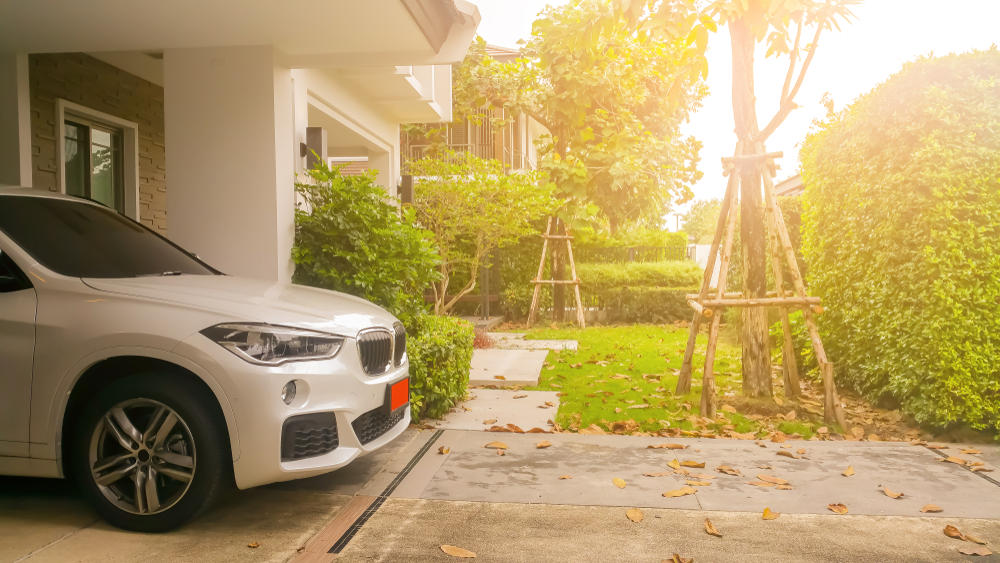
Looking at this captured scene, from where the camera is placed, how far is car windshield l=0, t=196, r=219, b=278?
3740 millimetres

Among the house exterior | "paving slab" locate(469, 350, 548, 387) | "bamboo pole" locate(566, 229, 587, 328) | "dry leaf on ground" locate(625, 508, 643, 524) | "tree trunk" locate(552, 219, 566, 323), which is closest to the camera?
"dry leaf on ground" locate(625, 508, 643, 524)

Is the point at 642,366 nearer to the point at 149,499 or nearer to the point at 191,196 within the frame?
the point at 191,196

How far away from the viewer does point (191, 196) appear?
6055 mm

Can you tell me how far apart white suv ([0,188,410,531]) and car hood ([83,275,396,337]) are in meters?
0.01

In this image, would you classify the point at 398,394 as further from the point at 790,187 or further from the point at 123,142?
the point at 790,187

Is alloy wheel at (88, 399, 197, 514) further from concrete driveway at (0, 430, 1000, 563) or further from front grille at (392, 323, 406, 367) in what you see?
front grille at (392, 323, 406, 367)

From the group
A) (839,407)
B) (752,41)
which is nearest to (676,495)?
(839,407)

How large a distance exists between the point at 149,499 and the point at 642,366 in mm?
6482

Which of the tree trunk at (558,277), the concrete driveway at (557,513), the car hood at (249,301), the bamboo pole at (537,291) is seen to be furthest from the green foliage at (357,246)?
the tree trunk at (558,277)

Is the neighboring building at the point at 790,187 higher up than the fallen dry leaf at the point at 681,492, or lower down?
higher up

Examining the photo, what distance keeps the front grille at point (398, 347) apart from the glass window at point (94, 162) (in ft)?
15.7

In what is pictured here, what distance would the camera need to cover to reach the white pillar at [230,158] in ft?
19.4

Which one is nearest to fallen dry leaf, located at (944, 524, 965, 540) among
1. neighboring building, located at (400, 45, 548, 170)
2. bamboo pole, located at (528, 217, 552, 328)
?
bamboo pole, located at (528, 217, 552, 328)

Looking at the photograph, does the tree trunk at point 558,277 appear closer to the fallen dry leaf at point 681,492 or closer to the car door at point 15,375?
the fallen dry leaf at point 681,492
